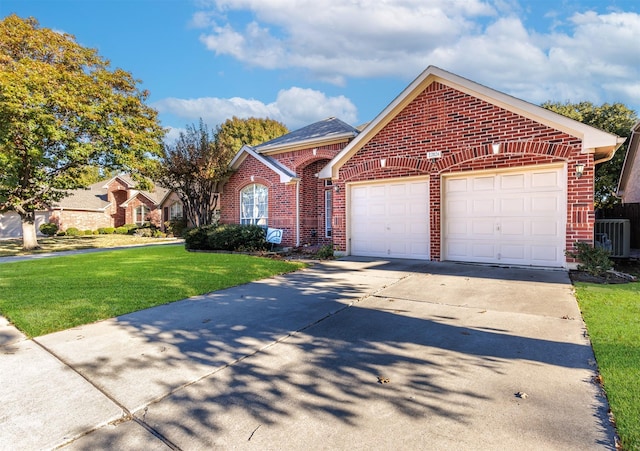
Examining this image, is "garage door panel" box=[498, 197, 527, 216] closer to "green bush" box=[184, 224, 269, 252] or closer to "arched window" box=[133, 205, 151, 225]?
"green bush" box=[184, 224, 269, 252]

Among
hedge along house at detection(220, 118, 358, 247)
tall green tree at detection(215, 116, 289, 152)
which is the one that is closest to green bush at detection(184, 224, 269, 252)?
hedge along house at detection(220, 118, 358, 247)

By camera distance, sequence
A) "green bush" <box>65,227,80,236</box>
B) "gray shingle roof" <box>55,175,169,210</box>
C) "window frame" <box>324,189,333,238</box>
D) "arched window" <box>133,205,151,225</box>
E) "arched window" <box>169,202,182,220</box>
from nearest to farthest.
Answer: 1. "window frame" <box>324,189,333,238</box>
2. "arched window" <box>169,202,182,220</box>
3. "green bush" <box>65,227,80,236</box>
4. "gray shingle roof" <box>55,175,169,210</box>
5. "arched window" <box>133,205,151,225</box>

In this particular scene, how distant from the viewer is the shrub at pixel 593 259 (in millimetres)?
6832

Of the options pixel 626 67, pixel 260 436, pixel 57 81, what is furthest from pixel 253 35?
pixel 626 67

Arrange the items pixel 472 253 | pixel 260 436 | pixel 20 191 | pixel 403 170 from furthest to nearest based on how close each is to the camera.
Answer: pixel 20 191
pixel 403 170
pixel 472 253
pixel 260 436

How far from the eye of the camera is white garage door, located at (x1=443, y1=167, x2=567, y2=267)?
7.94m

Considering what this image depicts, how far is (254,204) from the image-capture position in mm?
15664

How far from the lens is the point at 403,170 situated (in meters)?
10.0

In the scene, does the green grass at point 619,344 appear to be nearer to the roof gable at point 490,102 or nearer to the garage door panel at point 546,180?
the garage door panel at point 546,180

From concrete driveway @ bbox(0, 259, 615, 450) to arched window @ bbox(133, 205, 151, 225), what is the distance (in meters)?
29.2

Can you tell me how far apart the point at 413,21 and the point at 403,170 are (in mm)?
6952

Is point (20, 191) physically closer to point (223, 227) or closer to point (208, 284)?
point (223, 227)

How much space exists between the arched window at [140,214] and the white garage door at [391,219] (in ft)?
85.6

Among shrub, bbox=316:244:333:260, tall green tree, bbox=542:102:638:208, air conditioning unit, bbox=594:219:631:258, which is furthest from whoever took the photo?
tall green tree, bbox=542:102:638:208
